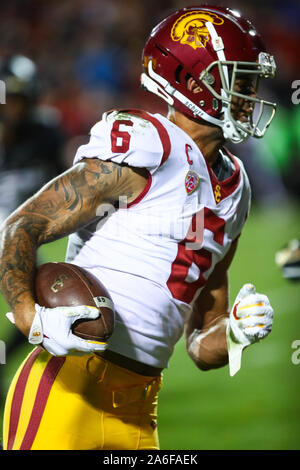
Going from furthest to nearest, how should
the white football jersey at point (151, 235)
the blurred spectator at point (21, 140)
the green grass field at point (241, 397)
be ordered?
the blurred spectator at point (21, 140)
the green grass field at point (241, 397)
the white football jersey at point (151, 235)

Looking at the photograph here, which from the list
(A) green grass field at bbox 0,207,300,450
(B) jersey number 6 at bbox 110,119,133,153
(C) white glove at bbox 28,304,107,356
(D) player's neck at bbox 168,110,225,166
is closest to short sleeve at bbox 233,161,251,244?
(D) player's neck at bbox 168,110,225,166

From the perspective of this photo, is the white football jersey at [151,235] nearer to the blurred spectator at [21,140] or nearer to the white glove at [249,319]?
the white glove at [249,319]

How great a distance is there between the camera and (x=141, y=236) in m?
2.26

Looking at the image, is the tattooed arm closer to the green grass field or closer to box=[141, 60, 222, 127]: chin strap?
box=[141, 60, 222, 127]: chin strap

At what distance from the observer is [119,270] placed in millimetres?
2262

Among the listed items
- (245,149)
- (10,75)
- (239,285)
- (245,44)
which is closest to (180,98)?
(245,44)

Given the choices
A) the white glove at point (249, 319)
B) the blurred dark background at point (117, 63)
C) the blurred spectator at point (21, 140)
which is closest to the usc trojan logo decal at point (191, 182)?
the white glove at point (249, 319)

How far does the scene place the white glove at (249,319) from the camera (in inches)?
89.4

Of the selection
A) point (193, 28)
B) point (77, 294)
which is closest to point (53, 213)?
point (77, 294)

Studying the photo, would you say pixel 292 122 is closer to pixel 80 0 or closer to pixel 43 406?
pixel 80 0

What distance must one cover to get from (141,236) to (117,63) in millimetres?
9731

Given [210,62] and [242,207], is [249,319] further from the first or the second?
[210,62]

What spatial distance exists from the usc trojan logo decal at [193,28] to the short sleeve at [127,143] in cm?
43

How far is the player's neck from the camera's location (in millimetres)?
2479
